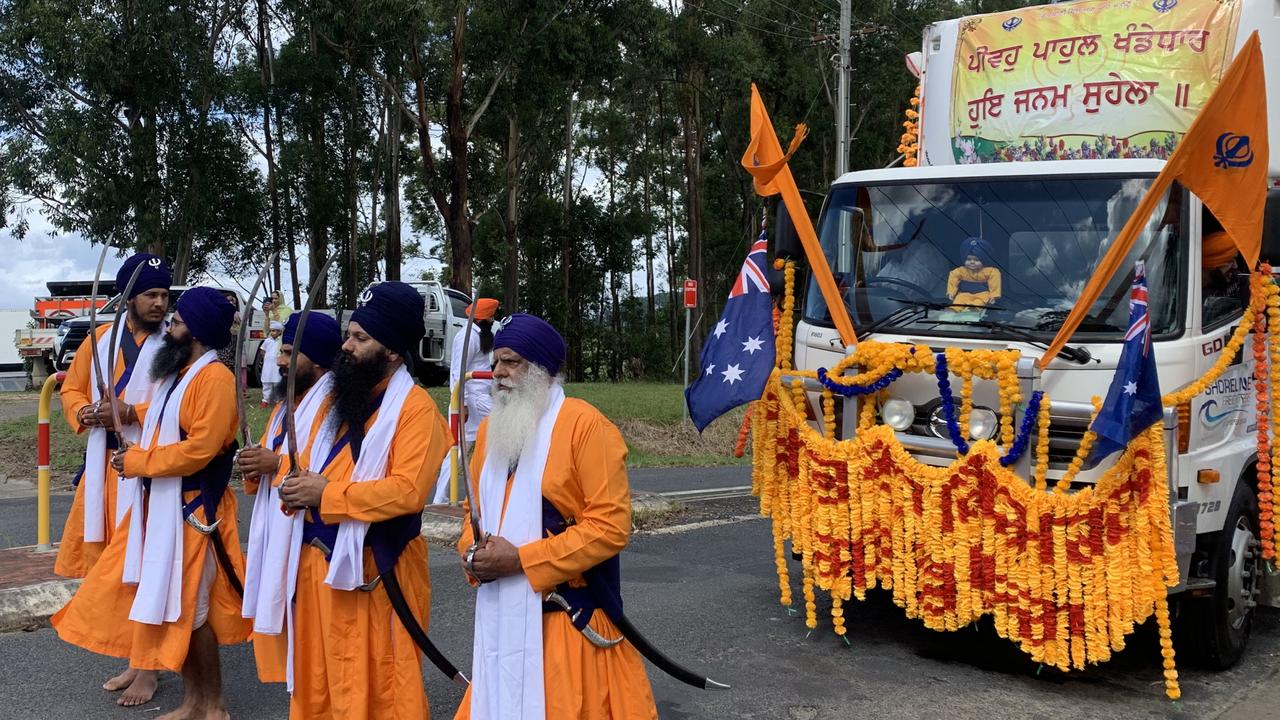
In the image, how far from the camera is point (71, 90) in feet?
76.2

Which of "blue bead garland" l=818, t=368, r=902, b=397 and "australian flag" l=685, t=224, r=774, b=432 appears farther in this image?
"australian flag" l=685, t=224, r=774, b=432

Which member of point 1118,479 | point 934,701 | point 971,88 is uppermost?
point 971,88

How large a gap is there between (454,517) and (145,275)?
3.91 meters

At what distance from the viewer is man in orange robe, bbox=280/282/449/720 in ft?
12.9

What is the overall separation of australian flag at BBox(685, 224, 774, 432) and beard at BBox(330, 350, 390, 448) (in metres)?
2.21

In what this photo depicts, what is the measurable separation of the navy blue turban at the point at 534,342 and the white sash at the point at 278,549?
2.82ft

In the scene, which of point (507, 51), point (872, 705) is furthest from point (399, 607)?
point (507, 51)

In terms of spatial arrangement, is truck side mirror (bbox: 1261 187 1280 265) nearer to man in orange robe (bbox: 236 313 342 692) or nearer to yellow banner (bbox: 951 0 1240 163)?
yellow banner (bbox: 951 0 1240 163)

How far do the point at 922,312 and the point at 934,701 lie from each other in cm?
189

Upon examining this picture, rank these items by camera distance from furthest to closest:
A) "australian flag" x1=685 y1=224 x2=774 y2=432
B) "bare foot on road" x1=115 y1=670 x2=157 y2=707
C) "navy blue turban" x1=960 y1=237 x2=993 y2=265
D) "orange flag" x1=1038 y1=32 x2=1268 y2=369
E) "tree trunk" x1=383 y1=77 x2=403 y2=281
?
"tree trunk" x1=383 y1=77 x2=403 y2=281 < "australian flag" x1=685 y1=224 x2=774 y2=432 < "navy blue turban" x1=960 y1=237 x2=993 y2=265 < "orange flag" x1=1038 y1=32 x2=1268 y2=369 < "bare foot on road" x1=115 y1=670 x2=157 y2=707

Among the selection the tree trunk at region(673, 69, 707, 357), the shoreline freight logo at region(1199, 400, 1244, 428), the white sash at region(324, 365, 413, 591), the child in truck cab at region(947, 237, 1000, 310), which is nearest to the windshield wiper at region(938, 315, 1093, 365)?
the child in truck cab at region(947, 237, 1000, 310)

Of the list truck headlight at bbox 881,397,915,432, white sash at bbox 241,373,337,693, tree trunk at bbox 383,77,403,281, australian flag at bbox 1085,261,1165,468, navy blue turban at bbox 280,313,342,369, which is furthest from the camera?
tree trunk at bbox 383,77,403,281

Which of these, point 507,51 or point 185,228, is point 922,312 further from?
point 185,228

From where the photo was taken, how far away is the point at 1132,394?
4.79m
